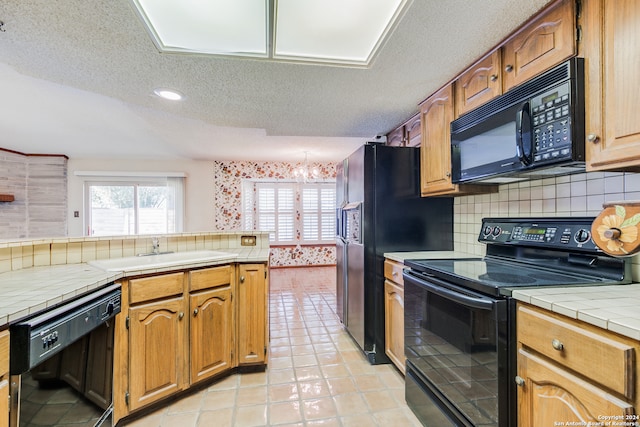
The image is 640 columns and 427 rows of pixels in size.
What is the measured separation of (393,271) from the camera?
2.03 metres

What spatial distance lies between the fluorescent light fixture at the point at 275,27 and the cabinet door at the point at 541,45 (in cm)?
61

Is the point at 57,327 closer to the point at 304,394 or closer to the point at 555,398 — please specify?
the point at 304,394

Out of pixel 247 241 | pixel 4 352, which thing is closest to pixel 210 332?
pixel 247 241

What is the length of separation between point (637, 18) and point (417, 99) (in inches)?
48.4

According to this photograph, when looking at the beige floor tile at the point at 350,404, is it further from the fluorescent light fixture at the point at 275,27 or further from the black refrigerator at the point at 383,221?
the fluorescent light fixture at the point at 275,27

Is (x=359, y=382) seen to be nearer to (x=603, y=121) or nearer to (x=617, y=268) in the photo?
(x=617, y=268)

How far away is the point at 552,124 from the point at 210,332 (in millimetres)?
2167

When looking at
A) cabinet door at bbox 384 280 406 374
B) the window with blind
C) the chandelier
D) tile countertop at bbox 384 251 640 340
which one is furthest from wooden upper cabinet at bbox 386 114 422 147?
the window with blind

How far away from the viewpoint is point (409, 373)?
170cm

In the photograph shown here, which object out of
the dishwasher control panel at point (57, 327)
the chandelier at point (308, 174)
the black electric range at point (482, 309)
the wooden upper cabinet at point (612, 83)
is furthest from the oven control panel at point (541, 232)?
the chandelier at point (308, 174)

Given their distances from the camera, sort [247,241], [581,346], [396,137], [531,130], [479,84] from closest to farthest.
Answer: [581,346] → [531,130] → [479,84] → [247,241] → [396,137]

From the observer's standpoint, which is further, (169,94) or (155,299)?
(169,94)

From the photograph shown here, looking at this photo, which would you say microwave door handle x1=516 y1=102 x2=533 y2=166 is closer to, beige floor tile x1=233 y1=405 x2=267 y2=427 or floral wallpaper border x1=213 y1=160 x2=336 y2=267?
beige floor tile x1=233 y1=405 x2=267 y2=427

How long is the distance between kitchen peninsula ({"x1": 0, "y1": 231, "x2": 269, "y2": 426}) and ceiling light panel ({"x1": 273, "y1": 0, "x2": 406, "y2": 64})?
4.56ft
